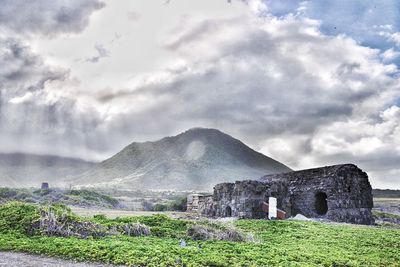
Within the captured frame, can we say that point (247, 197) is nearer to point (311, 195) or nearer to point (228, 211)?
point (228, 211)

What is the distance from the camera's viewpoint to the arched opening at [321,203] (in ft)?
94.7

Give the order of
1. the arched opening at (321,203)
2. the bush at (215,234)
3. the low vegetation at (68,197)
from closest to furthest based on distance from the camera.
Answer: the bush at (215,234), the arched opening at (321,203), the low vegetation at (68,197)

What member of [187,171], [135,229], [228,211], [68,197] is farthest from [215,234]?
[187,171]

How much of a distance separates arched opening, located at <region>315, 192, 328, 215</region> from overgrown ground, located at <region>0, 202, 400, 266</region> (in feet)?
35.6

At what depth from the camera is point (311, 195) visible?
94.4 ft

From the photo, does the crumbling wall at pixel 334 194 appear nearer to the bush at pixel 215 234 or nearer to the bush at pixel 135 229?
the bush at pixel 215 234

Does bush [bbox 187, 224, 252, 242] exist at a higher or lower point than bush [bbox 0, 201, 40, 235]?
lower

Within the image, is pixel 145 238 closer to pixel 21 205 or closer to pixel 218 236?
pixel 218 236

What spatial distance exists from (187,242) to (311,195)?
56.9 feet

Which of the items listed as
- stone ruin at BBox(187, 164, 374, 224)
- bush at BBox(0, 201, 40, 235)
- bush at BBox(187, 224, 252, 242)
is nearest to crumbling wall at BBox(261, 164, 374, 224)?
stone ruin at BBox(187, 164, 374, 224)

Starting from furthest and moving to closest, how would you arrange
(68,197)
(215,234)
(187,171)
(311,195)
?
(187,171)
(68,197)
(311,195)
(215,234)

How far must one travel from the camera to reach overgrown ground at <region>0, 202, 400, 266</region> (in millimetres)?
10891

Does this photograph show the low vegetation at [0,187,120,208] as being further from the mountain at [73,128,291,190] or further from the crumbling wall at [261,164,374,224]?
the mountain at [73,128,291,190]

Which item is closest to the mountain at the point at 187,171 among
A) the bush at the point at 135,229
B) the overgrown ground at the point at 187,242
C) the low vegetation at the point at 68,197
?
the low vegetation at the point at 68,197
